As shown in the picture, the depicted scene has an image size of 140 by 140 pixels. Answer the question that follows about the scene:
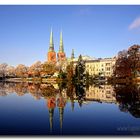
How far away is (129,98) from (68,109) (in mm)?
903

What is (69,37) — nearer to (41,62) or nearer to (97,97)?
(41,62)

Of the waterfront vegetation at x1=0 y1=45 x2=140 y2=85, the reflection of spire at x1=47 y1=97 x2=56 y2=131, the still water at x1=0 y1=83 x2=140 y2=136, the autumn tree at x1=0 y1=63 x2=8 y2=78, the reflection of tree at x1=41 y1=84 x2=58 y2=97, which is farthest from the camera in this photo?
the reflection of tree at x1=41 y1=84 x2=58 y2=97

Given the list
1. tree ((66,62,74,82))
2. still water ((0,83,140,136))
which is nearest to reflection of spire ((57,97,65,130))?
still water ((0,83,140,136))

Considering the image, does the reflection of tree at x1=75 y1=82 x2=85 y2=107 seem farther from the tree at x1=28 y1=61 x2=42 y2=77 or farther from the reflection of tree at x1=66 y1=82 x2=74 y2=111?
the tree at x1=28 y1=61 x2=42 y2=77

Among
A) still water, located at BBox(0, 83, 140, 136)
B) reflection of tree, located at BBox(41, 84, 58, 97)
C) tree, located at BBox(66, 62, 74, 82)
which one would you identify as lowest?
still water, located at BBox(0, 83, 140, 136)

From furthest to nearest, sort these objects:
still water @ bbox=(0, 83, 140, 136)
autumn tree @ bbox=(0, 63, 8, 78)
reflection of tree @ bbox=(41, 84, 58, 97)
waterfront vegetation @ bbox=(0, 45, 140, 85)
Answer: reflection of tree @ bbox=(41, 84, 58, 97) → waterfront vegetation @ bbox=(0, 45, 140, 85) → autumn tree @ bbox=(0, 63, 8, 78) → still water @ bbox=(0, 83, 140, 136)

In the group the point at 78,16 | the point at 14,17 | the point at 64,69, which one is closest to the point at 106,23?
the point at 78,16

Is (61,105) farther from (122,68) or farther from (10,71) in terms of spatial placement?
(122,68)

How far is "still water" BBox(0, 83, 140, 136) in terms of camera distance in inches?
155

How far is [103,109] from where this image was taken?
4520mm

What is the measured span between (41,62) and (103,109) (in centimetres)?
98

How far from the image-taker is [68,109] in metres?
4.51

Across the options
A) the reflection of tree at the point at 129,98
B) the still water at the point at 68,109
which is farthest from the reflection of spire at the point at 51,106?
the reflection of tree at the point at 129,98

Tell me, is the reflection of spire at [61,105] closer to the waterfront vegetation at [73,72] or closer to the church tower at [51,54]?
the waterfront vegetation at [73,72]
